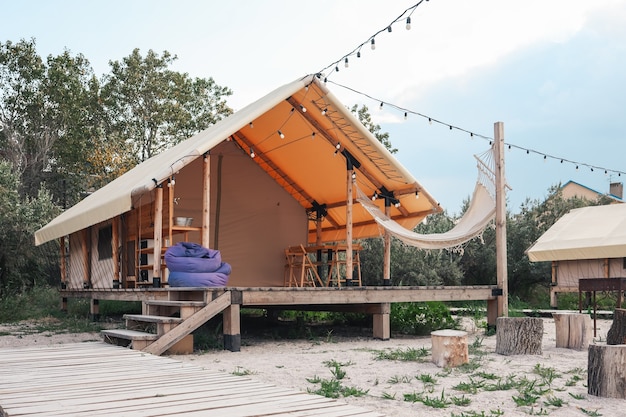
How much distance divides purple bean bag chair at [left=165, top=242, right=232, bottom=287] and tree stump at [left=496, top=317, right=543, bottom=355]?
3035mm

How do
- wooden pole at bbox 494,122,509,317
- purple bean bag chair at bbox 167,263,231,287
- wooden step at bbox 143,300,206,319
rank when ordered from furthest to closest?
wooden pole at bbox 494,122,509,317 < purple bean bag chair at bbox 167,263,231,287 < wooden step at bbox 143,300,206,319

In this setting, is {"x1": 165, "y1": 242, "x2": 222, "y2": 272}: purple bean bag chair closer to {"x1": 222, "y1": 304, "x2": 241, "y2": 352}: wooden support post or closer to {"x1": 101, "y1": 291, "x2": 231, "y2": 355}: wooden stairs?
{"x1": 101, "y1": 291, "x2": 231, "y2": 355}: wooden stairs

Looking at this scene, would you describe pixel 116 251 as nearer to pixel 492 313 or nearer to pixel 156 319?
pixel 156 319

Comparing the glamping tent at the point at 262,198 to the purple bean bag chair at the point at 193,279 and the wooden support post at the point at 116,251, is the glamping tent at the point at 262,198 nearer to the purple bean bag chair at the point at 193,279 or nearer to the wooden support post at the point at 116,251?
the wooden support post at the point at 116,251

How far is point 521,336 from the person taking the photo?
579cm

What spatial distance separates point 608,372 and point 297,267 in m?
7.10

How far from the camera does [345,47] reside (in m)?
7.44

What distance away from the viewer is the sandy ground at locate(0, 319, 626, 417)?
3635mm

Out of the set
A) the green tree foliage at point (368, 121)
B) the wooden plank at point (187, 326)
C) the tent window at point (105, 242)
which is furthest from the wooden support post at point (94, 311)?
the green tree foliage at point (368, 121)

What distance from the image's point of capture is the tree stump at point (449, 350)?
502 centimetres

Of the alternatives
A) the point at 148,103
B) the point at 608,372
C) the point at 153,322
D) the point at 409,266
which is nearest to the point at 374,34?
the point at 153,322

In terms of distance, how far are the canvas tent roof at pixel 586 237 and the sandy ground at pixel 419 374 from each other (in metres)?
6.30

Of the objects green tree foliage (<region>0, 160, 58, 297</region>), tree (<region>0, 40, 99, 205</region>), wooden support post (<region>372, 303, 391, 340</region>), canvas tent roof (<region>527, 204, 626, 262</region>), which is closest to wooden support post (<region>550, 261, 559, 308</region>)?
canvas tent roof (<region>527, 204, 626, 262</region>)

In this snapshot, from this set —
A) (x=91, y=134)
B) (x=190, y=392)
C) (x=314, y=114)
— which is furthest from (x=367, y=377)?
(x=91, y=134)
